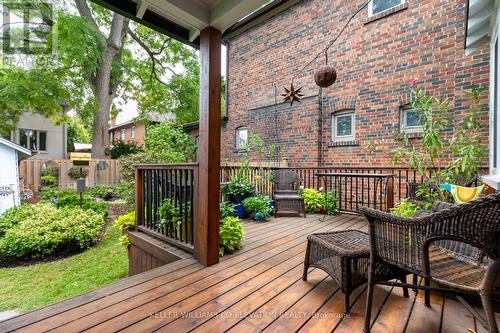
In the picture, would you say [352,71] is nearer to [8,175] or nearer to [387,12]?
[387,12]

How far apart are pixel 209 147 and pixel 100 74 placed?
423 inches

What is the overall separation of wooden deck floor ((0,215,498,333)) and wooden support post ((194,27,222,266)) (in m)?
0.24

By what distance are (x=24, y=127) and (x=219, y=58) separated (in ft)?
49.3

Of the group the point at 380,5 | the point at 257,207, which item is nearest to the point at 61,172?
the point at 257,207

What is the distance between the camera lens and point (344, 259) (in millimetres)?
1607

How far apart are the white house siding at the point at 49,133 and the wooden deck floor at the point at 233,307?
47.3 ft

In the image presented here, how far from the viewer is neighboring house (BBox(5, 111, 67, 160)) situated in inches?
486

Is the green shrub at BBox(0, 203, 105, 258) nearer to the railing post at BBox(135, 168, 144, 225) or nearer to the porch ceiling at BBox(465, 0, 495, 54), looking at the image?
the railing post at BBox(135, 168, 144, 225)

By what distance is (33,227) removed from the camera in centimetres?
468

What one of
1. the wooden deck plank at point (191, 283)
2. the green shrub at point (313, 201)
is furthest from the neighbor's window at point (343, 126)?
the wooden deck plank at point (191, 283)

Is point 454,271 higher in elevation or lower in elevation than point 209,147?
lower

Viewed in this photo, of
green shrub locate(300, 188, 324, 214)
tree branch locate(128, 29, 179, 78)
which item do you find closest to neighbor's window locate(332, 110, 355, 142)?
green shrub locate(300, 188, 324, 214)

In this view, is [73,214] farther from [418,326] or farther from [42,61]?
[42,61]

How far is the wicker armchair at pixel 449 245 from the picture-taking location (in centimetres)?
103
